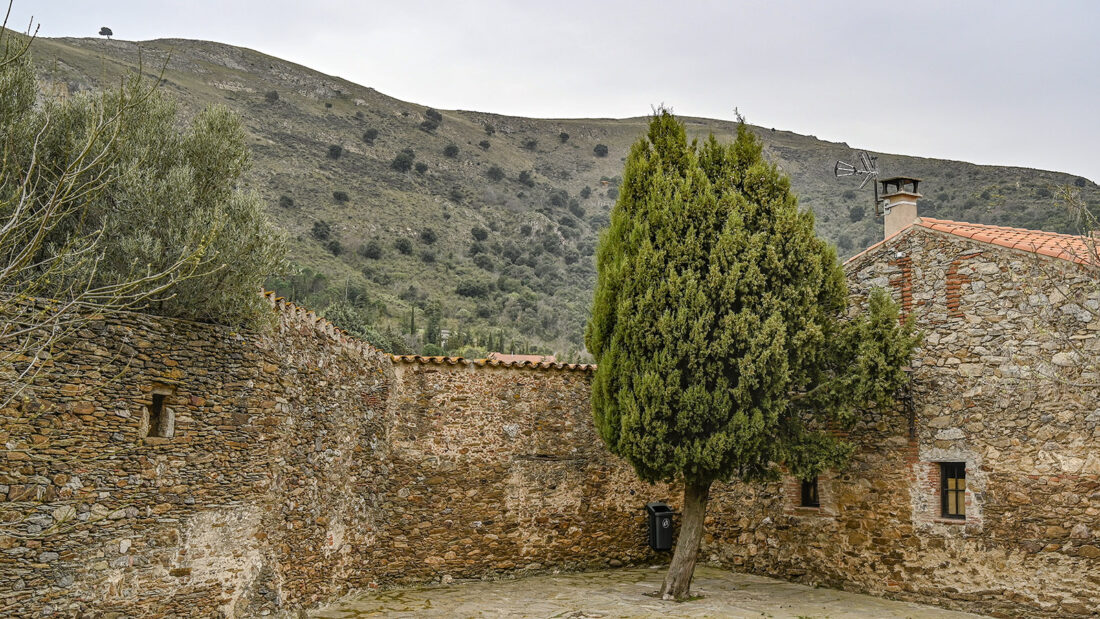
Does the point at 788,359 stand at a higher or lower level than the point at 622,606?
higher

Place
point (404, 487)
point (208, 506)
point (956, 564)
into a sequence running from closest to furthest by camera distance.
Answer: point (208, 506)
point (956, 564)
point (404, 487)

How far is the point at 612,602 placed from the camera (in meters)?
10.2

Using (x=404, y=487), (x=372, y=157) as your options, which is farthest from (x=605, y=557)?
(x=372, y=157)

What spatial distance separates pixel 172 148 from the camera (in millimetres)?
7863

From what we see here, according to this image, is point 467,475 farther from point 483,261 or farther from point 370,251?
point 483,261

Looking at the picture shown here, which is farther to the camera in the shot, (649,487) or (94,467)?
(649,487)

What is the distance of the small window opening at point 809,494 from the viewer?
11797 millimetres

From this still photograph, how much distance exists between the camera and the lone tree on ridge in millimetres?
9898

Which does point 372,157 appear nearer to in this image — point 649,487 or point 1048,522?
point 649,487

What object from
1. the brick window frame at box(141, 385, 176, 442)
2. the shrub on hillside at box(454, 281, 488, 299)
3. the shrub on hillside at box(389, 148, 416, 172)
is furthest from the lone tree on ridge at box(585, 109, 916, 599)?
the shrub on hillside at box(389, 148, 416, 172)

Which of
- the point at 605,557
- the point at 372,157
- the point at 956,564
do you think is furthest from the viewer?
the point at 372,157

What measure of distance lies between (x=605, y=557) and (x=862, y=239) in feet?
118

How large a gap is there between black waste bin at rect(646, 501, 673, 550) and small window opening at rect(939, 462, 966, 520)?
3.96 meters

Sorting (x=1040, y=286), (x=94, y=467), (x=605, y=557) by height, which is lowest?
(x=605, y=557)
